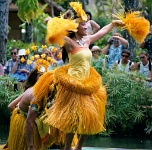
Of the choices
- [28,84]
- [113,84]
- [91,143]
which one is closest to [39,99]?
[28,84]

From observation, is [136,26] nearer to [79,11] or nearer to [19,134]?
[79,11]

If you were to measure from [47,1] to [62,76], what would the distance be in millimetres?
19653

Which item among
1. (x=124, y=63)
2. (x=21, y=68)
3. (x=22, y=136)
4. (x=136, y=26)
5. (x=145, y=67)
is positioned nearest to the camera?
(x=136, y=26)

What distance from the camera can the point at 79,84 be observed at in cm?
580

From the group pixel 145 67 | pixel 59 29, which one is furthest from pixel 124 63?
pixel 59 29

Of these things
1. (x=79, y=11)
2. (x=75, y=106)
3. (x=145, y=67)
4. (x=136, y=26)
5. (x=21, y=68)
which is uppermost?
(x=79, y=11)

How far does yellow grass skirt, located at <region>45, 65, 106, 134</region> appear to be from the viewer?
227 inches

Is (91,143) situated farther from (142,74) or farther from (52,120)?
(52,120)

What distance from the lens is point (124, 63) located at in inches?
373

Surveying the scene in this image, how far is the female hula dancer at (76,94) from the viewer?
19.0 ft

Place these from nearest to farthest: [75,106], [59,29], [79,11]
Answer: [59,29], [75,106], [79,11]

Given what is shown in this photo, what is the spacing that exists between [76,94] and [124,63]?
371 centimetres

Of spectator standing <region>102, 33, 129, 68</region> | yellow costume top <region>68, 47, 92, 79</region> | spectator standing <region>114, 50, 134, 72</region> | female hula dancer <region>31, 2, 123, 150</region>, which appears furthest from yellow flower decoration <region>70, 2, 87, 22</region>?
spectator standing <region>102, 33, 129, 68</region>

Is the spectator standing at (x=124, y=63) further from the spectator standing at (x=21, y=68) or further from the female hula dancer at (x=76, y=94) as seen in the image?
the female hula dancer at (x=76, y=94)
